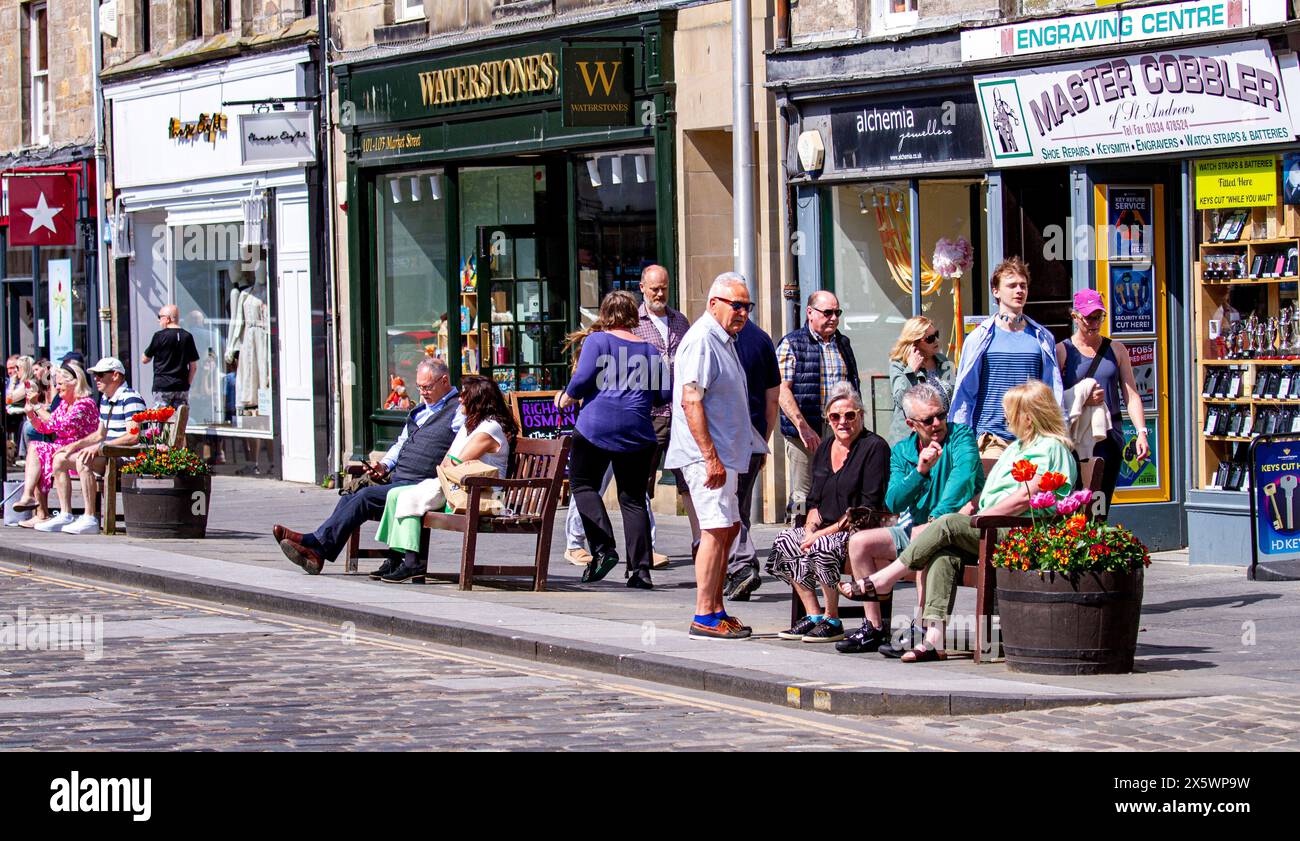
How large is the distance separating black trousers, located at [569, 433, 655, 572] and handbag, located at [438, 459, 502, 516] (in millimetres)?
566

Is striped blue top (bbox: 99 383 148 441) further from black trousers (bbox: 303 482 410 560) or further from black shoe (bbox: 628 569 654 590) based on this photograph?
black shoe (bbox: 628 569 654 590)

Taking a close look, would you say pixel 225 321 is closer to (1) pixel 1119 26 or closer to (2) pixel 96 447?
(2) pixel 96 447

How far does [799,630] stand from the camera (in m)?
11.0

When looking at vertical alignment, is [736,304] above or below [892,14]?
below

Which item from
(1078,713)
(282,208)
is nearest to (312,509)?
(282,208)

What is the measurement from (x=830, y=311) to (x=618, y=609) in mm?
2469

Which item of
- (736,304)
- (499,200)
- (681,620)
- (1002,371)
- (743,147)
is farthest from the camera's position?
(499,200)

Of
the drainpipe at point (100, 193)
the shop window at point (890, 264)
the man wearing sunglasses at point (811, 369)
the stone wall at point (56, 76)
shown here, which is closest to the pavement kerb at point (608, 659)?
the man wearing sunglasses at point (811, 369)

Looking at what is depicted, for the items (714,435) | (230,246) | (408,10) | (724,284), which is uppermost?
(408,10)

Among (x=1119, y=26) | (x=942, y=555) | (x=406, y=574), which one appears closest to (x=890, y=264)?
(x=1119, y=26)

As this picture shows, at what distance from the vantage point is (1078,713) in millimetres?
8773

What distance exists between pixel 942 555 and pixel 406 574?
4908 millimetres

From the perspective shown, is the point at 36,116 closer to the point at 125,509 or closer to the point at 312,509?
the point at 312,509

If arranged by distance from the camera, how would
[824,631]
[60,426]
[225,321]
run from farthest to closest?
[225,321]
[60,426]
[824,631]
